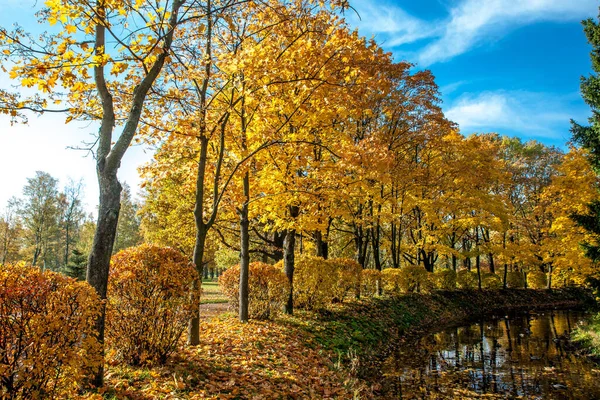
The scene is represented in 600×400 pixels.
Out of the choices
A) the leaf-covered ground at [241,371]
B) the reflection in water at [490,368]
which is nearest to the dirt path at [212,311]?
the leaf-covered ground at [241,371]

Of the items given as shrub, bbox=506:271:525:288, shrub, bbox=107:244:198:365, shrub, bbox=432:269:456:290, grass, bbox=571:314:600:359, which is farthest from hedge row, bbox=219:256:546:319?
shrub, bbox=506:271:525:288

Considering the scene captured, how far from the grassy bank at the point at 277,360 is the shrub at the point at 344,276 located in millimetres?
495

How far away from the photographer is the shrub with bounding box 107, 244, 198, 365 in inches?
193

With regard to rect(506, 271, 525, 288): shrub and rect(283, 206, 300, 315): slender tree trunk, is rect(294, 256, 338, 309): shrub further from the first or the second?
rect(506, 271, 525, 288): shrub

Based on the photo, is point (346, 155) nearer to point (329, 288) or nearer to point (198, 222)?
point (198, 222)

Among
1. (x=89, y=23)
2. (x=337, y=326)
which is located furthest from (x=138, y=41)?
(x=337, y=326)

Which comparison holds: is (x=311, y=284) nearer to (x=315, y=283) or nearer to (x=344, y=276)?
(x=315, y=283)

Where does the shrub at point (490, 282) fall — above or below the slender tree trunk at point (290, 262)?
below

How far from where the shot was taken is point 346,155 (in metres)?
7.89

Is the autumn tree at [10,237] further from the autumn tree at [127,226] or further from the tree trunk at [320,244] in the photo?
the tree trunk at [320,244]

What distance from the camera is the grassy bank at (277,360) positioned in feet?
15.0

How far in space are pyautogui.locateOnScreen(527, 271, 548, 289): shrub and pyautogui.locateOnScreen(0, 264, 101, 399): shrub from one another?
108ft

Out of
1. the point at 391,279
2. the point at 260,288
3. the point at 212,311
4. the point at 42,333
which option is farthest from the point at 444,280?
the point at 42,333

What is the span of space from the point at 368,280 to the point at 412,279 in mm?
4426
